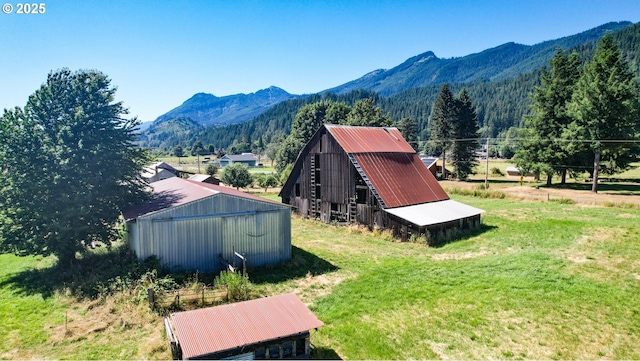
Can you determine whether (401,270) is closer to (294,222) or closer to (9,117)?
(294,222)

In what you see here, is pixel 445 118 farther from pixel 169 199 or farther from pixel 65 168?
pixel 65 168

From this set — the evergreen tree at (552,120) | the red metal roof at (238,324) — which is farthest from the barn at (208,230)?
the evergreen tree at (552,120)

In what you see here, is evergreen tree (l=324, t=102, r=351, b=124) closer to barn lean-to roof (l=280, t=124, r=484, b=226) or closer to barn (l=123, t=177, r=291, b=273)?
barn lean-to roof (l=280, t=124, r=484, b=226)

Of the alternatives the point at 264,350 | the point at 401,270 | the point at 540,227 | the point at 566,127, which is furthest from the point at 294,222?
the point at 566,127

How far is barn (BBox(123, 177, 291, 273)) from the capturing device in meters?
16.8

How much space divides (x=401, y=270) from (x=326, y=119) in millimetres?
51380

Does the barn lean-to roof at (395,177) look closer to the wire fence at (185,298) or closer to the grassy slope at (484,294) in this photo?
the grassy slope at (484,294)

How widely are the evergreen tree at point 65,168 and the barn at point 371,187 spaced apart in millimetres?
14796

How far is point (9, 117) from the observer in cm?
1769

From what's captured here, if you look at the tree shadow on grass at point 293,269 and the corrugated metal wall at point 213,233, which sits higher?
the corrugated metal wall at point 213,233

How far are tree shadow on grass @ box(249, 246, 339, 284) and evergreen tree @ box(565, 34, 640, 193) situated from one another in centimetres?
3406

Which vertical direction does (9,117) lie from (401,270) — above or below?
above

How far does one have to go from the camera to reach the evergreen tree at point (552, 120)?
44.9 m

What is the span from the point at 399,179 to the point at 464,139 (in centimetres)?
3572
